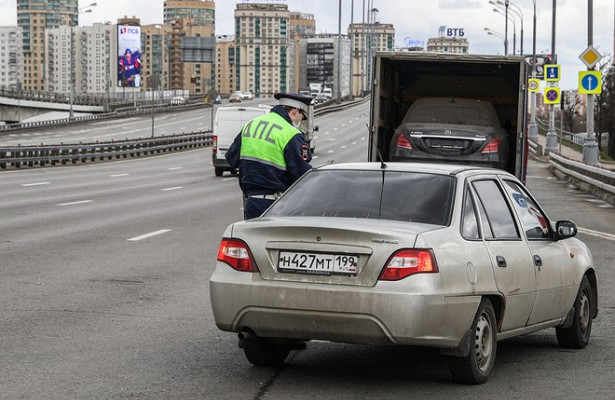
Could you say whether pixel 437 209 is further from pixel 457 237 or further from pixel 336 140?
pixel 336 140

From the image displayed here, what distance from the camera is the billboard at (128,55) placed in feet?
474

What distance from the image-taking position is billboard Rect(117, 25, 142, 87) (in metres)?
145

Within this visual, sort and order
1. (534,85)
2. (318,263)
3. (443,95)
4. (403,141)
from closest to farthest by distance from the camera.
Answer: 1. (318,263)
2. (403,141)
3. (443,95)
4. (534,85)

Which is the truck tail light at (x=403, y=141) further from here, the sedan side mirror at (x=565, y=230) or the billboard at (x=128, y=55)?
the billboard at (x=128, y=55)

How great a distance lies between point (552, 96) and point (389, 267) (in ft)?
163

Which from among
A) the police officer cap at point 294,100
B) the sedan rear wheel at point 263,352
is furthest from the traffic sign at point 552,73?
the sedan rear wheel at point 263,352

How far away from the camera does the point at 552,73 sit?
5353 cm

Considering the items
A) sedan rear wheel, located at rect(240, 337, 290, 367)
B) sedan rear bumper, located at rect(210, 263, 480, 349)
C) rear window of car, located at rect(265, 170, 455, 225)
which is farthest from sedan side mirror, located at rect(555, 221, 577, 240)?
sedan rear wheel, located at rect(240, 337, 290, 367)

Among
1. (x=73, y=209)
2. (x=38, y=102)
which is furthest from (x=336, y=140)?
(x=73, y=209)

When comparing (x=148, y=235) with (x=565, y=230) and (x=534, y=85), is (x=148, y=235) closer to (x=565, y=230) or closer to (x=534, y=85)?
(x=565, y=230)

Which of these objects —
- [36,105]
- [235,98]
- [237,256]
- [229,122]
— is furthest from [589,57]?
[235,98]

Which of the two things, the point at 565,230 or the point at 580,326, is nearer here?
the point at 565,230

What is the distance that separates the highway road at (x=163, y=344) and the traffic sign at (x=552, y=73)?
35135 mm

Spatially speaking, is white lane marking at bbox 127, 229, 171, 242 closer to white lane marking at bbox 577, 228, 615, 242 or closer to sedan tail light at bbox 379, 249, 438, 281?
white lane marking at bbox 577, 228, 615, 242
